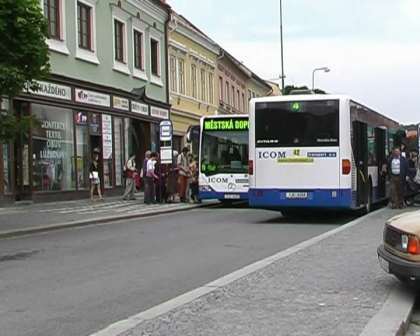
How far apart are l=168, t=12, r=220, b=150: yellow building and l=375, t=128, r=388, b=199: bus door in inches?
609

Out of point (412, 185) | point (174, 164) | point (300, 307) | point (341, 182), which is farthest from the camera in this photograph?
point (174, 164)

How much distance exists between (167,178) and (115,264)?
593 inches

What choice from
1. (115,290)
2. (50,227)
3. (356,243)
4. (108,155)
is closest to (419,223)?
(115,290)

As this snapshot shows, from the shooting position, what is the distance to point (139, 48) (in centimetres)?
3256

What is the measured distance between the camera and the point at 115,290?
337 inches

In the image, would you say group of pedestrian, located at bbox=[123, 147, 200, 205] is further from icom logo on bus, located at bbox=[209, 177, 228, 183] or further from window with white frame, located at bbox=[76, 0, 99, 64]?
window with white frame, located at bbox=[76, 0, 99, 64]

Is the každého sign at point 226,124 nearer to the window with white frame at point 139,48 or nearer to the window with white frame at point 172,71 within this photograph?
the window with white frame at point 139,48

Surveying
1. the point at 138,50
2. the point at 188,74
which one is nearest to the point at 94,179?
the point at 138,50

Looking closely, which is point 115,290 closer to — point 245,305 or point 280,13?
point 245,305

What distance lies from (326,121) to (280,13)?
29436 millimetres

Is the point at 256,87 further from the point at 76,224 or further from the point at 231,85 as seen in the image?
the point at 76,224

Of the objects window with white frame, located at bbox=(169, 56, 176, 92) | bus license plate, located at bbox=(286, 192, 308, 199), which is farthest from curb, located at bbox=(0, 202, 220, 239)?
window with white frame, located at bbox=(169, 56, 176, 92)

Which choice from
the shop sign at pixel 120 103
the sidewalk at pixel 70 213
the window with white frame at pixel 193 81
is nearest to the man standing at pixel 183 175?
the sidewalk at pixel 70 213

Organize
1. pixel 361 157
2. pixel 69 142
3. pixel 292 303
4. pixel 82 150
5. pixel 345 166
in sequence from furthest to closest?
pixel 82 150
pixel 69 142
pixel 361 157
pixel 345 166
pixel 292 303
